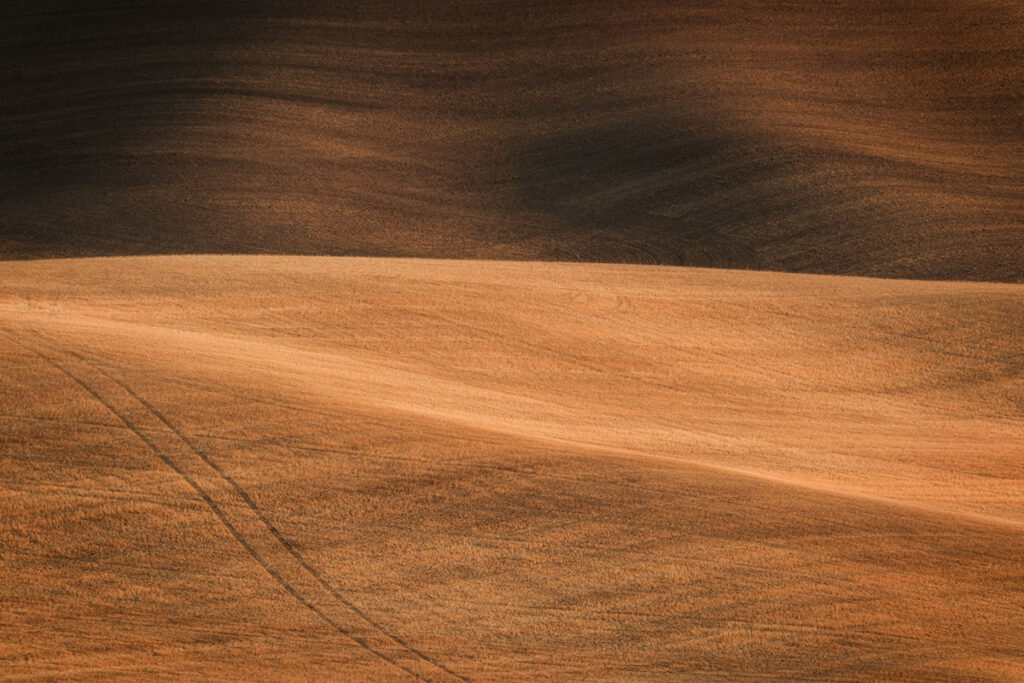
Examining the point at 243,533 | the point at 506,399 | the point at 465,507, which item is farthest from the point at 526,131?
the point at 243,533

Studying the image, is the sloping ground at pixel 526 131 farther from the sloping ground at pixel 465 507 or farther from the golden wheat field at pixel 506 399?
the sloping ground at pixel 465 507

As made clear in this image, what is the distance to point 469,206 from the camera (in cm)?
2616

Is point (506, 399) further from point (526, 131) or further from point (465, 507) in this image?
point (526, 131)

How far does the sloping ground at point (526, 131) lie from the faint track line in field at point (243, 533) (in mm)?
14465

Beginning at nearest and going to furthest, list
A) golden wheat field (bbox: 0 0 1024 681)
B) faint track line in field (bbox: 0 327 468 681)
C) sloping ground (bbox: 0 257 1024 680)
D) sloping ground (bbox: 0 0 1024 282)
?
faint track line in field (bbox: 0 327 468 681), sloping ground (bbox: 0 257 1024 680), golden wheat field (bbox: 0 0 1024 681), sloping ground (bbox: 0 0 1024 282)

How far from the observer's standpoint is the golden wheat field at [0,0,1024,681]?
7141 mm

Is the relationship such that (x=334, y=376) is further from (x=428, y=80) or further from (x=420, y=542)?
(x=428, y=80)

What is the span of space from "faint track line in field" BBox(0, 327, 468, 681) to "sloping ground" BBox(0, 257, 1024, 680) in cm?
2

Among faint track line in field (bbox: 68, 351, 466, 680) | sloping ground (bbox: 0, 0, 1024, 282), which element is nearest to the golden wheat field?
faint track line in field (bbox: 68, 351, 466, 680)

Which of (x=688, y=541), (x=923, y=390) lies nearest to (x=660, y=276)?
(x=923, y=390)

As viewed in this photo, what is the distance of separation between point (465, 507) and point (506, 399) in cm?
283

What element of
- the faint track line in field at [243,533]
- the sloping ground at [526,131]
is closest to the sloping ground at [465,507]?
the faint track line in field at [243,533]

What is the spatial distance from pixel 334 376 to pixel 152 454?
222 cm

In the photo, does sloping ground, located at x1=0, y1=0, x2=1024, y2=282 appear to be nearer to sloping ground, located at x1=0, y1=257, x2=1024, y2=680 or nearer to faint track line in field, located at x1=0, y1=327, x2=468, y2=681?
sloping ground, located at x1=0, y1=257, x2=1024, y2=680
